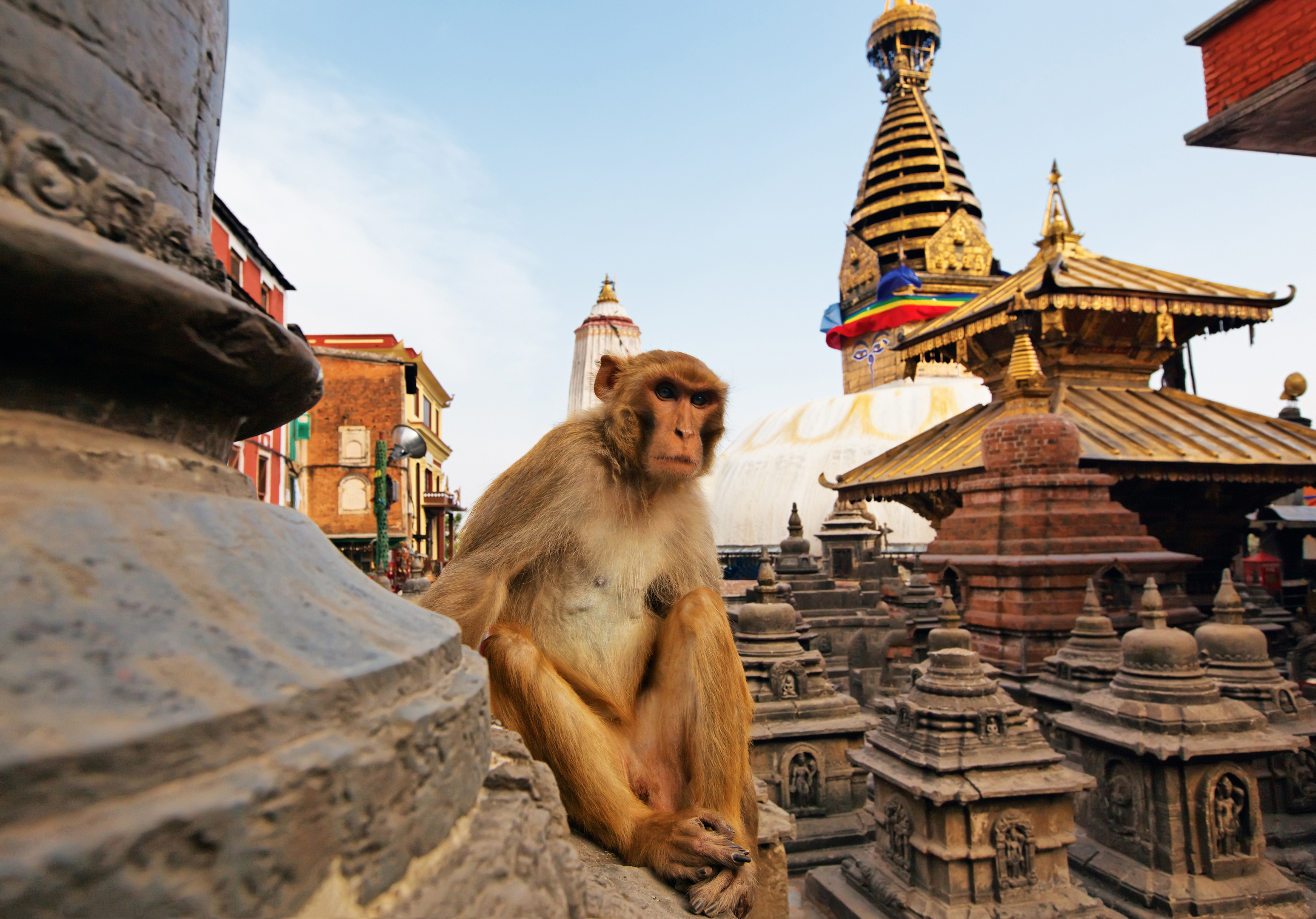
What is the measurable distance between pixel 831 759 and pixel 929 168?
24.8m

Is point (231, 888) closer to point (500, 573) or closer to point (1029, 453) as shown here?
point (500, 573)

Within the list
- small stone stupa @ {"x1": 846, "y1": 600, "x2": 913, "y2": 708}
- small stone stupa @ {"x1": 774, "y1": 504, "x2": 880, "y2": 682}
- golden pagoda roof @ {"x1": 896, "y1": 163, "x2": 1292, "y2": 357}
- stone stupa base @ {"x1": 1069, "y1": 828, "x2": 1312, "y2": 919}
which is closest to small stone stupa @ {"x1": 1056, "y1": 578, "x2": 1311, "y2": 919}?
stone stupa base @ {"x1": 1069, "y1": 828, "x2": 1312, "y2": 919}

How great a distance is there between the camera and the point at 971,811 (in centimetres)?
395

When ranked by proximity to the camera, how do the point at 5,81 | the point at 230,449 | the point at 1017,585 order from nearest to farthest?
the point at 5,81 < the point at 230,449 < the point at 1017,585

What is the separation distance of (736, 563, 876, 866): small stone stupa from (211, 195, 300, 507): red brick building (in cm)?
892

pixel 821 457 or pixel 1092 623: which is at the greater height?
pixel 821 457

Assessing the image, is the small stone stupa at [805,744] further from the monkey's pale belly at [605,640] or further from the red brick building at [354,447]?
the red brick building at [354,447]

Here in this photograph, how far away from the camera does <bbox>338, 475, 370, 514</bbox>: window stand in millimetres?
21562

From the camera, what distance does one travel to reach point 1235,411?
38.4 ft

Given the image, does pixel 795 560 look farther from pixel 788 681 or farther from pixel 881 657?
pixel 788 681

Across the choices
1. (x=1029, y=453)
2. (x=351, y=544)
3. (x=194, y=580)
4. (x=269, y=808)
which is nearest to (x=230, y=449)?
(x=194, y=580)

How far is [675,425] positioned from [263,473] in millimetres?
15781

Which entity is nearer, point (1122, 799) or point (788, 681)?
point (1122, 799)

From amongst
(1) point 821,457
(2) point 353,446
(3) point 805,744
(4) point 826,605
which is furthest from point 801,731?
(1) point 821,457
